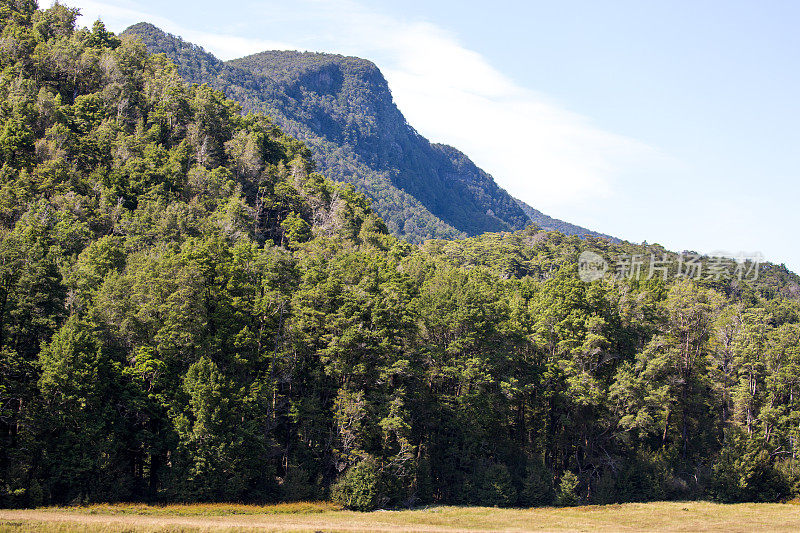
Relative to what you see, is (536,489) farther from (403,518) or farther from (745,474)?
(745,474)

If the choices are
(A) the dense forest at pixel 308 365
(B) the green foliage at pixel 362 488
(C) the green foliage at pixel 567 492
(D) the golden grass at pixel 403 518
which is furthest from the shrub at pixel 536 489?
(B) the green foliage at pixel 362 488

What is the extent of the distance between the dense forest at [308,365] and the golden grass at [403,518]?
8.95 feet

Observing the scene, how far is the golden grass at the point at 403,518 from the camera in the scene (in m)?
38.0

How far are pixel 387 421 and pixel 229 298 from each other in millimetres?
16543

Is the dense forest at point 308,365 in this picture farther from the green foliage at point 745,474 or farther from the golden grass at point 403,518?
the golden grass at point 403,518

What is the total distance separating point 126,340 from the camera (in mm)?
50406

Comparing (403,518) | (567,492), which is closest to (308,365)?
(403,518)

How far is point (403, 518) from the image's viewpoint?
48719mm

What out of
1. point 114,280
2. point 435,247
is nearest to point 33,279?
point 114,280

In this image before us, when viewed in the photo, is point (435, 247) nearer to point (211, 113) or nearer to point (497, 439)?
point (211, 113)

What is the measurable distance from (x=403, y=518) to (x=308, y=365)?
625 inches

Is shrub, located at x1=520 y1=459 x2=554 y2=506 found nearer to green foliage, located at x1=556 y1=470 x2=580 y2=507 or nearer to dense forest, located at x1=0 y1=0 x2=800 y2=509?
dense forest, located at x1=0 y1=0 x2=800 y2=509

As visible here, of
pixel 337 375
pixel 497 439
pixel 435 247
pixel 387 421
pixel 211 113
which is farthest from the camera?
pixel 435 247

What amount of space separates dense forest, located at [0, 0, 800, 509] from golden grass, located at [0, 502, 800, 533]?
2727 millimetres
